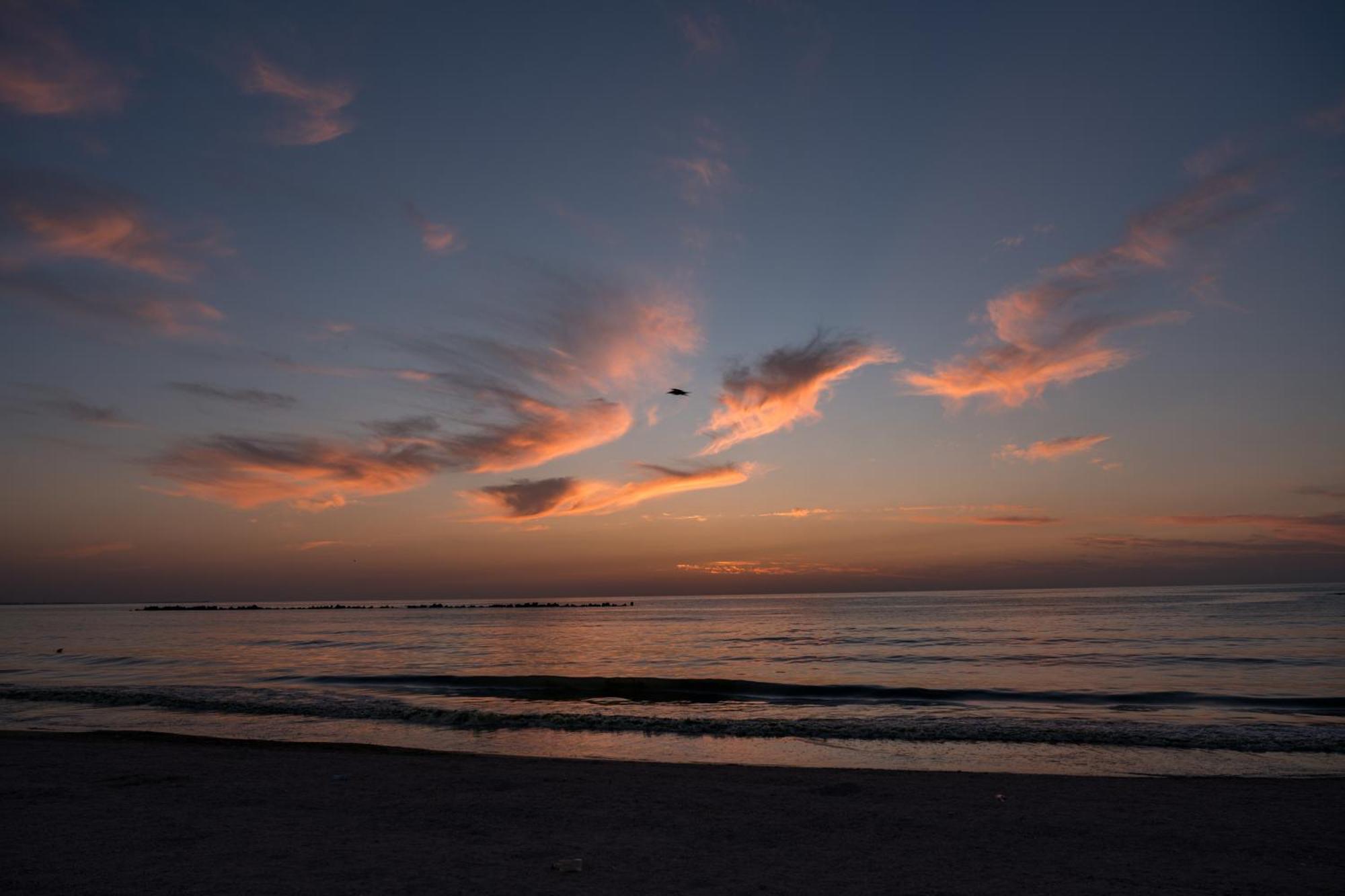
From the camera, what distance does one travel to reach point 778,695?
99.8ft

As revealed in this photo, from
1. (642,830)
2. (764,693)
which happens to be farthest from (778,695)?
(642,830)

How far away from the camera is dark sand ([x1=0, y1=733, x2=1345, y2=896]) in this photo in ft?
25.6

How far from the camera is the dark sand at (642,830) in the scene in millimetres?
7789

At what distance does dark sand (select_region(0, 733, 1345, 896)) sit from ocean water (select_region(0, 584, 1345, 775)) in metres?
3.39

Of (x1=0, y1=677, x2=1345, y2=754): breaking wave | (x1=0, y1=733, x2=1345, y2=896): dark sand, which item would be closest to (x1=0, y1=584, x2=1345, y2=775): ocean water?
(x1=0, y1=677, x2=1345, y2=754): breaking wave

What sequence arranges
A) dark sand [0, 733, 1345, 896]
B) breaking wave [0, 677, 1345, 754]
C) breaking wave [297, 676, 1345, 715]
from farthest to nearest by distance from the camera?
breaking wave [297, 676, 1345, 715]
breaking wave [0, 677, 1345, 754]
dark sand [0, 733, 1345, 896]

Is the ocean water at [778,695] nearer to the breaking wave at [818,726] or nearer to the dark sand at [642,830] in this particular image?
the breaking wave at [818,726]

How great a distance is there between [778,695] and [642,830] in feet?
71.3

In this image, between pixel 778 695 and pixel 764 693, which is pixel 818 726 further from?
pixel 764 693

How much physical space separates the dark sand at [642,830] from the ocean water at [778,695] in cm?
339

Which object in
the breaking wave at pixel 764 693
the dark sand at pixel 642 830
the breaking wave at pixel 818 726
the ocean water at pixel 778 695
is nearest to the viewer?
the dark sand at pixel 642 830

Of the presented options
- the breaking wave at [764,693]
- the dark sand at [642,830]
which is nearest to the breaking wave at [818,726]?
the dark sand at [642,830]

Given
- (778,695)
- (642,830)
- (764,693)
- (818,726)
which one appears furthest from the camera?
(764,693)

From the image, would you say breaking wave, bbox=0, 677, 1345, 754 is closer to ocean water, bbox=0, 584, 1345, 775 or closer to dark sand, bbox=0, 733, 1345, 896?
ocean water, bbox=0, 584, 1345, 775
